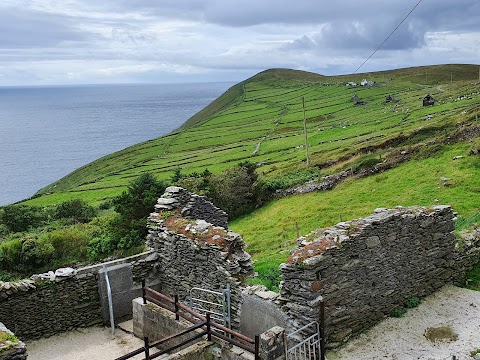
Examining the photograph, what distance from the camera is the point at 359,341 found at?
1211 cm

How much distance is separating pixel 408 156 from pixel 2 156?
148 m

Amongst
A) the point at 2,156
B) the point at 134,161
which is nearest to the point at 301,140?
the point at 134,161

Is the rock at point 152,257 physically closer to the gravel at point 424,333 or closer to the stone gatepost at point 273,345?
the stone gatepost at point 273,345

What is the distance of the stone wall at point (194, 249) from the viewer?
14.1m

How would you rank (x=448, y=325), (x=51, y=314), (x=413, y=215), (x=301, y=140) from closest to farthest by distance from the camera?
(x=448, y=325) → (x=413, y=215) → (x=51, y=314) → (x=301, y=140)

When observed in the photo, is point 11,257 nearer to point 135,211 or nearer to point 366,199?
point 135,211

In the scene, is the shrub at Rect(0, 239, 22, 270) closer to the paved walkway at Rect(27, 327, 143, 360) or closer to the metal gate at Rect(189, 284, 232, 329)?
the paved walkway at Rect(27, 327, 143, 360)

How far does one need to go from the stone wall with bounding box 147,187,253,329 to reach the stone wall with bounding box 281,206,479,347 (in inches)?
96.1

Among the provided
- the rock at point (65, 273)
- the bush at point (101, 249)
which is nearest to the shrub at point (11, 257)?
the bush at point (101, 249)

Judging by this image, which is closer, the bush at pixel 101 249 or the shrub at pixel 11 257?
the bush at pixel 101 249

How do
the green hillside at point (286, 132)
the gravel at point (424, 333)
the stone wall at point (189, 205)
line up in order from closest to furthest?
1. the gravel at point (424, 333)
2. the stone wall at point (189, 205)
3. the green hillside at point (286, 132)

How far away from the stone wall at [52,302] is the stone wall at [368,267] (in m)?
7.57

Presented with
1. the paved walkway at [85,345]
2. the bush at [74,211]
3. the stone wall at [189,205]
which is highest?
the stone wall at [189,205]

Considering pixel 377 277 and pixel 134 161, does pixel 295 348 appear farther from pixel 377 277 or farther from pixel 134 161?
pixel 134 161
